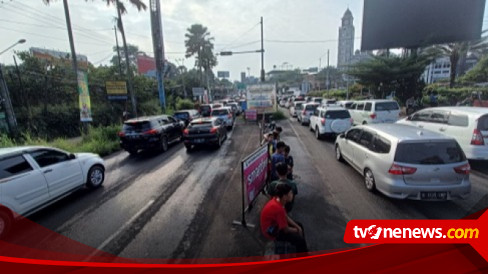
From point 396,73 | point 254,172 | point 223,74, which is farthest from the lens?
point 223,74

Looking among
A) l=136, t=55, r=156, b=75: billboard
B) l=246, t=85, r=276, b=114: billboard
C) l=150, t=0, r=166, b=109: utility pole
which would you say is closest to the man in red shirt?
l=246, t=85, r=276, b=114: billboard

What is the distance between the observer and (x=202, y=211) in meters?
4.52

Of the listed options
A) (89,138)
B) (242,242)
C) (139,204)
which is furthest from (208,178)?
(89,138)

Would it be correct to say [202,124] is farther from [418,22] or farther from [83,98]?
[418,22]

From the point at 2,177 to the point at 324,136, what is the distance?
11282 mm

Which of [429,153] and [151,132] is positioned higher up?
[429,153]

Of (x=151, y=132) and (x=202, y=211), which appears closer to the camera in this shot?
(x=202, y=211)

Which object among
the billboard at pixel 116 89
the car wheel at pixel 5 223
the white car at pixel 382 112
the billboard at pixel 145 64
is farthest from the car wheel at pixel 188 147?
the billboard at pixel 145 64

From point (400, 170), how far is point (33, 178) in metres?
7.21

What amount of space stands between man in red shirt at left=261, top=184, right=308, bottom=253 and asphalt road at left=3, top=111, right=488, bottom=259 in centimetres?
78

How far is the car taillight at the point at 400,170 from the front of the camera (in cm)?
407

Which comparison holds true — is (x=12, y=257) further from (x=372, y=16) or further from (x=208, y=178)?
(x=372, y=16)

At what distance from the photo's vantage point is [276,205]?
2.56 m

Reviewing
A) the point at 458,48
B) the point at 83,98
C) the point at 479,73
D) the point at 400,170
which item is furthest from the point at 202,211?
the point at 479,73
